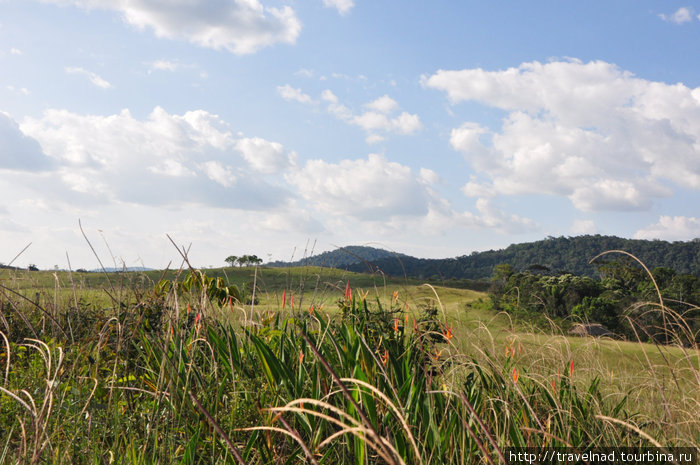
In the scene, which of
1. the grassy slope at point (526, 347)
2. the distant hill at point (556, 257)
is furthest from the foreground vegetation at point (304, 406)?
the distant hill at point (556, 257)

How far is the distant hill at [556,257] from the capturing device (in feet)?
205

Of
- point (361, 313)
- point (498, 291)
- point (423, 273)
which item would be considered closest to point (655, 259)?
point (423, 273)

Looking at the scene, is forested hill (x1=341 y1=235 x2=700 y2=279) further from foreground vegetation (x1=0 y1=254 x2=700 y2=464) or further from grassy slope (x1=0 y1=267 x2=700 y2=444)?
foreground vegetation (x1=0 y1=254 x2=700 y2=464)

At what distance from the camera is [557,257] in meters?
73.6

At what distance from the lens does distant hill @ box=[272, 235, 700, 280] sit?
62.5 meters

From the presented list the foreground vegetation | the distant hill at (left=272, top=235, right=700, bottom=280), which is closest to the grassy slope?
the foreground vegetation

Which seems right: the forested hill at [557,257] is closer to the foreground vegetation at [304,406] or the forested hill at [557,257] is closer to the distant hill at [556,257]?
the distant hill at [556,257]

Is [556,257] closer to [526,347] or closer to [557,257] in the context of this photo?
[557,257]

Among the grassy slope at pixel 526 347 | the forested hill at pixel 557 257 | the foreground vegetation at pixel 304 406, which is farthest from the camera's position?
the forested hill at pixel 557 257

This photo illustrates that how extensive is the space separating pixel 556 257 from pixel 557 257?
135 mm

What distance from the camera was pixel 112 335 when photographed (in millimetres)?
4305

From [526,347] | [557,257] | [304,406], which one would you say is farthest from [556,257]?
[304,406]

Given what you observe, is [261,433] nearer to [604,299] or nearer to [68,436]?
[68,436]

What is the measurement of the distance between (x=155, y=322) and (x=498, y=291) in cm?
1753
